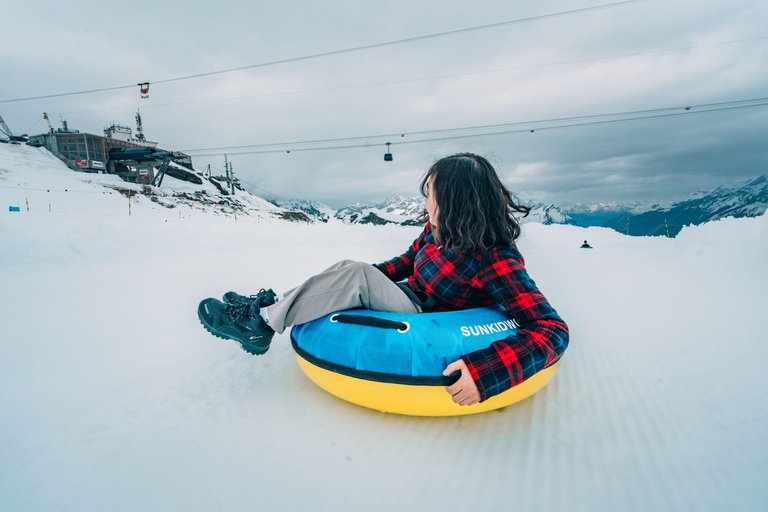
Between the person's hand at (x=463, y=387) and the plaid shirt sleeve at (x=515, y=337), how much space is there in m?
0.02

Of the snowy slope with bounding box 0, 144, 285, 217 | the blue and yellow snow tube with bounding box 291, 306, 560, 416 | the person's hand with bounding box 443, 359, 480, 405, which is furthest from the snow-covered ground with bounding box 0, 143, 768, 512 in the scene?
the snowy slope with bounding box 0, 144, 285, 217

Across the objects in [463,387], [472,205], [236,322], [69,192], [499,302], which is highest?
[69,192]

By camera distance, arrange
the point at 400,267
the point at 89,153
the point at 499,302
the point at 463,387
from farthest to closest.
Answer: the point at 89,153 → the point at 400,267 → the point at 499,302 → the point at 463,387

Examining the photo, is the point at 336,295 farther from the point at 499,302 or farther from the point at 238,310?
the point at 499,302

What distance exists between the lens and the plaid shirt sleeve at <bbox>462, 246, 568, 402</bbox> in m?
1.47

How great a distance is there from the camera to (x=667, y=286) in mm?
5242

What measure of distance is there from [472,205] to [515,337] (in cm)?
74

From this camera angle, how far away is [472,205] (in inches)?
72.1

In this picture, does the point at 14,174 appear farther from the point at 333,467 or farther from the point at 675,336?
the point at 675,336

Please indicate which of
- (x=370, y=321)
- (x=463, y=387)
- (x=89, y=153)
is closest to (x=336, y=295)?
(x=370, y=321)

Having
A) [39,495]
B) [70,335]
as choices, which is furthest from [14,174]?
[39,495]

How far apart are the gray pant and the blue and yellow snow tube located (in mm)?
92

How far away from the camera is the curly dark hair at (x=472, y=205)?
1.82 meters

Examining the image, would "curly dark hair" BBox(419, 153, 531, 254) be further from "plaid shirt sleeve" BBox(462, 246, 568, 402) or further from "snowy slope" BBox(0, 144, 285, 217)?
"snowy slope" BBox(0, 144, 285, 217)
